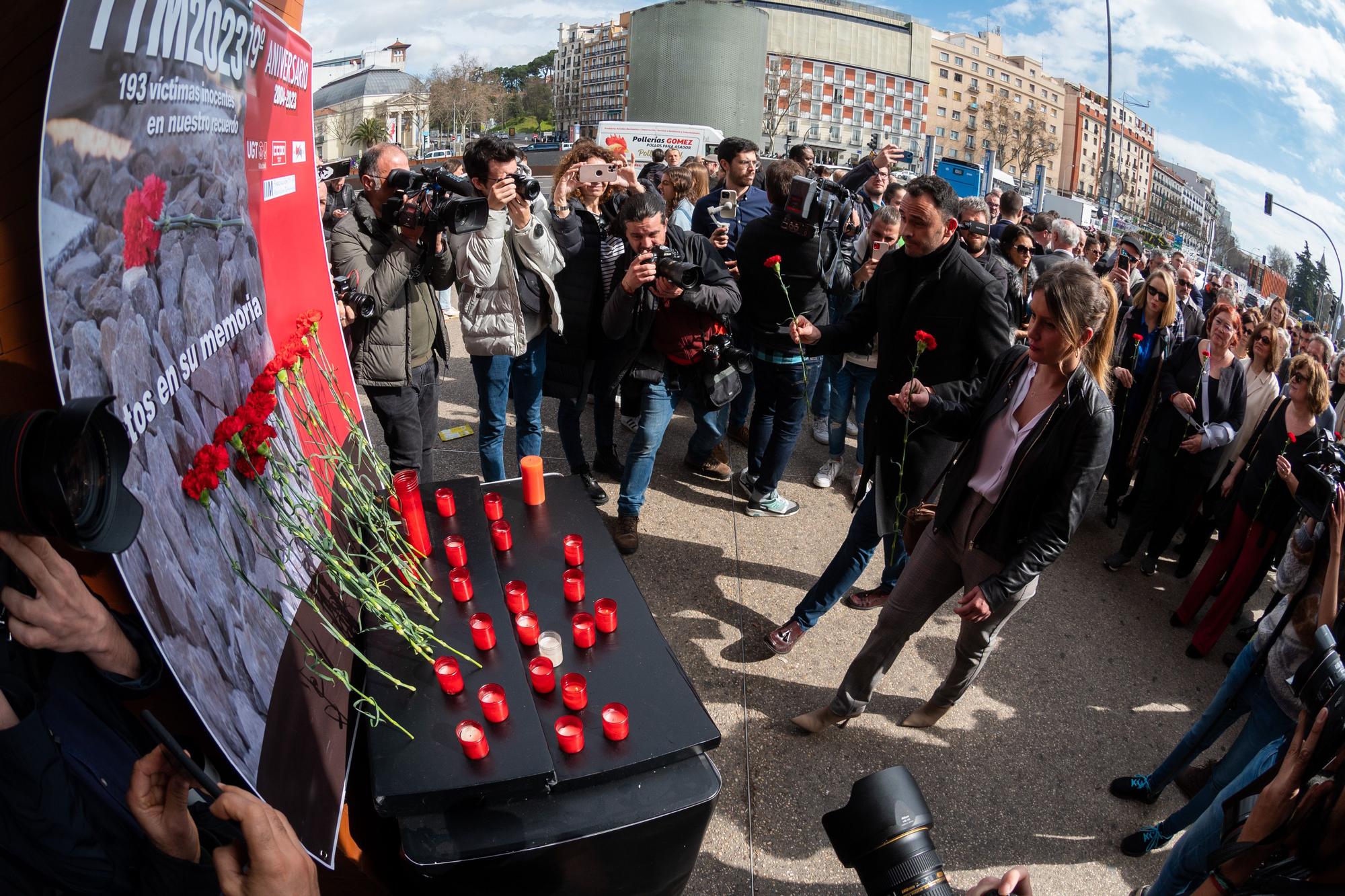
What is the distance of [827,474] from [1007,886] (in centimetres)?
409

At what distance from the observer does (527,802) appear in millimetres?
1583

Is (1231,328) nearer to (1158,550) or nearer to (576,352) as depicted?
(1158,550)

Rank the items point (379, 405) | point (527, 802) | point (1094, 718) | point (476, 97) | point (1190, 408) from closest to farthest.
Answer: point (527, 802) → point (1094, 718) → point (379, 405) → point (1190, 408) → point (476, 97)

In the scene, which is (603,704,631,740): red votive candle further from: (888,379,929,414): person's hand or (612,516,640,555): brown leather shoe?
(612,516,640,555): brown leather shoe

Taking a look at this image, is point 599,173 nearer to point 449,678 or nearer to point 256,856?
point 449,678

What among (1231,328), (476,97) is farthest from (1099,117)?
(1231,328)

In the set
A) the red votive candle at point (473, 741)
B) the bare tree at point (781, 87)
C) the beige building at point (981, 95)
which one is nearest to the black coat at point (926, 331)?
the red votive candle at point (473, 741)

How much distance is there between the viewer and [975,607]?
250 centimetres

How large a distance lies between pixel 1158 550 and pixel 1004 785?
2351 millimetres

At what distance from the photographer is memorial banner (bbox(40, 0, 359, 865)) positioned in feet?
3.29

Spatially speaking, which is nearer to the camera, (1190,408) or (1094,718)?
(1094,718)

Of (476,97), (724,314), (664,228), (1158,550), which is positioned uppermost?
(476,97)

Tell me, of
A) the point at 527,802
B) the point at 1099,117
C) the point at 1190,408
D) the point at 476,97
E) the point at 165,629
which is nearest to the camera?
the point at 165,629

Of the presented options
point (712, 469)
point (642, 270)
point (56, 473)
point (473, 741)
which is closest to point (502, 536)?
point (473, 741)
